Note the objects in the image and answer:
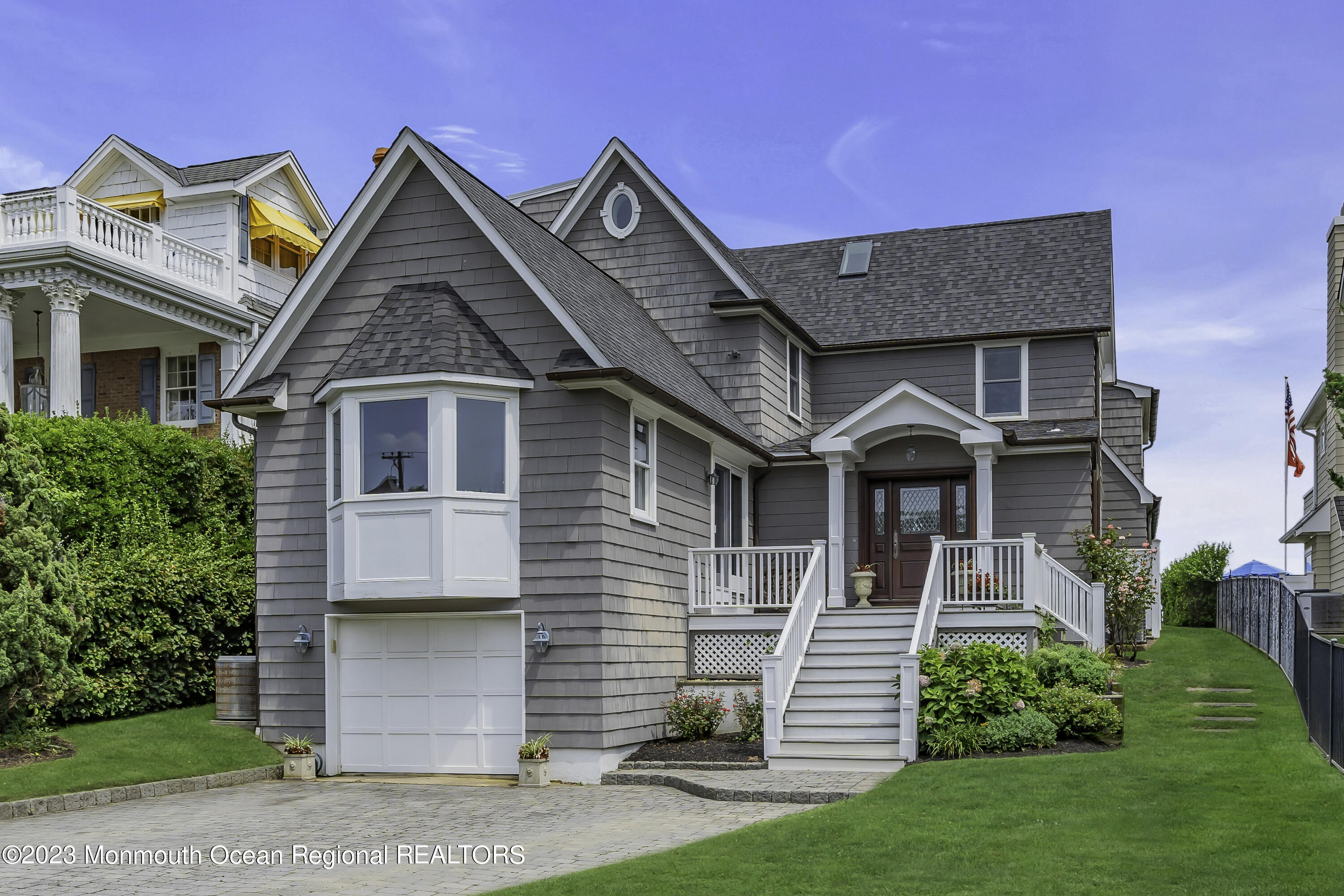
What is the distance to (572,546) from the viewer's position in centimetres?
1513

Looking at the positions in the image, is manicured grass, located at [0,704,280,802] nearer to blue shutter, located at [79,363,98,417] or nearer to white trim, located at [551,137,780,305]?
white trim, located at [551,137,780,305]

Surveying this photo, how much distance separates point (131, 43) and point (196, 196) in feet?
38.5

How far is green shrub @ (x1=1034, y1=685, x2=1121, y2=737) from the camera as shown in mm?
14289

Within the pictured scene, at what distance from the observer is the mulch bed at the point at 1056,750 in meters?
13.6

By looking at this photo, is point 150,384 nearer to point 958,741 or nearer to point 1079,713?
point 958,741

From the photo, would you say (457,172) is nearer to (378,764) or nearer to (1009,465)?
(378,764)

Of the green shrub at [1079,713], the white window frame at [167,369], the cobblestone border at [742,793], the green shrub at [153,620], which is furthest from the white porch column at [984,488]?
the white window frame at [167,369]

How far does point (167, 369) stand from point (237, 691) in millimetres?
12531

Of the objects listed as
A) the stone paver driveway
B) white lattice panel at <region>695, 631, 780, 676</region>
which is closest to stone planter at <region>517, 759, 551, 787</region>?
the stone paver driveway

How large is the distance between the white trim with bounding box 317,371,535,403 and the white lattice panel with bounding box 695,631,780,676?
185 inches

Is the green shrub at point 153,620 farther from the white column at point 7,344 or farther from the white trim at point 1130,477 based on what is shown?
the white trim at point 1130,477

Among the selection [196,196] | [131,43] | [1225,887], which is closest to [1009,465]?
[1225,887]

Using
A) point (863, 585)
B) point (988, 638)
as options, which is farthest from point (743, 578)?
point (988, 638)

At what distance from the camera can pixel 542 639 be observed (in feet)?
49.5
